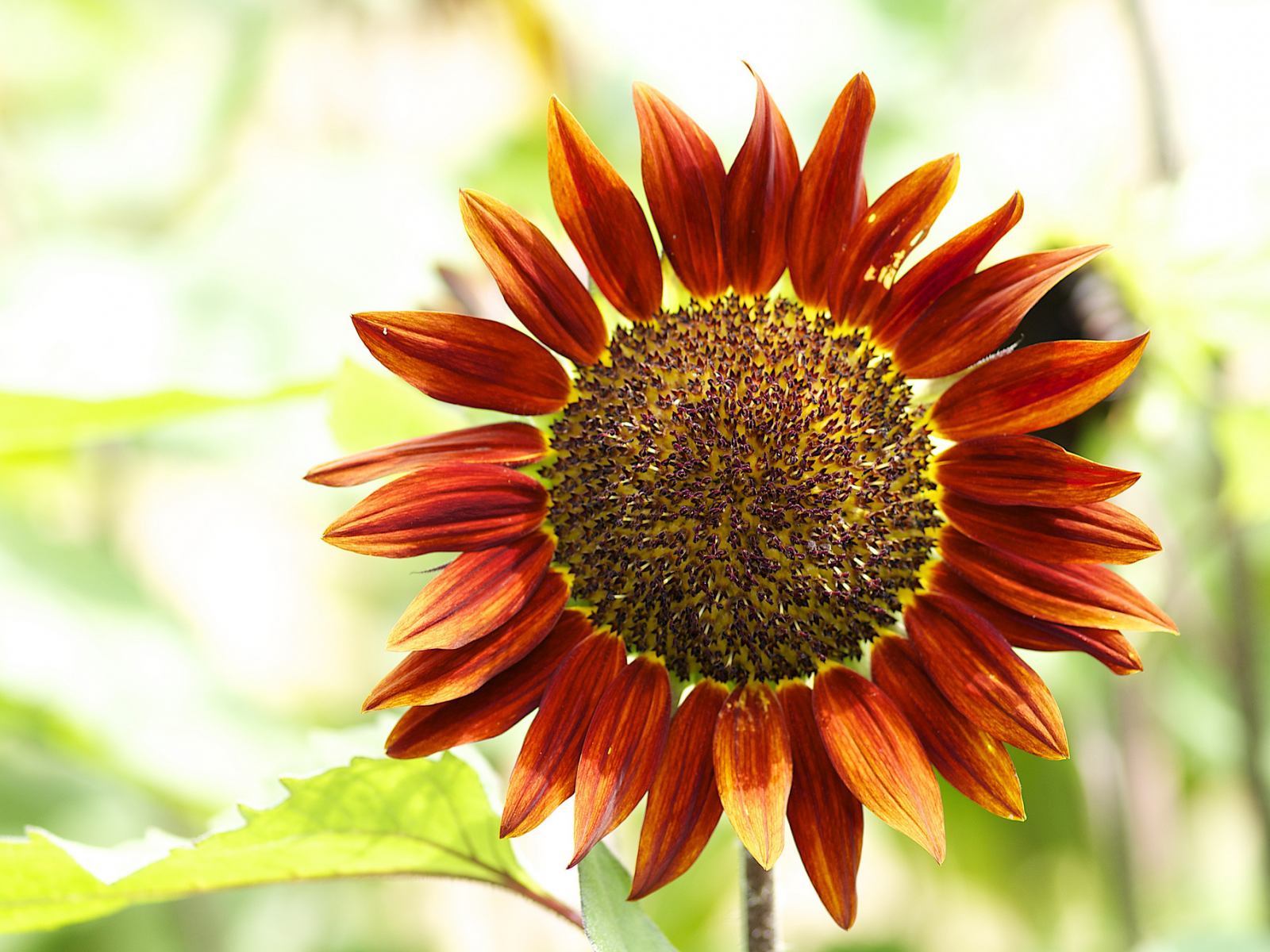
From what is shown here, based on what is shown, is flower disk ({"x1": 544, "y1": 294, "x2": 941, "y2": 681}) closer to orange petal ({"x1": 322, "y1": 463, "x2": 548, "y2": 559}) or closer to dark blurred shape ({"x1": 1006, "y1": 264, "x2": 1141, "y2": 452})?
orange petal ({"x1": 322, "y1": 463, "x2": 548, "y2": 559})

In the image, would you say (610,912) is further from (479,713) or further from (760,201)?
(760,201)

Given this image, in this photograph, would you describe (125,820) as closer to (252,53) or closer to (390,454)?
(252,53)

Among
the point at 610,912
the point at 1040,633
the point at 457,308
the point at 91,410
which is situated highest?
the point at 457,308

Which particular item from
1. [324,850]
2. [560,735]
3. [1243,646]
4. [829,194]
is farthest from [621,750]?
[1243,646]

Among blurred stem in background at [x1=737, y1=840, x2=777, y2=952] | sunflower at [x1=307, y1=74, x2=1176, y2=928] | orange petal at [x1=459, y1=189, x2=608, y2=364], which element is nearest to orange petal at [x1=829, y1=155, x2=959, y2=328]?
sunflower at [x1=307, y1=74, x2=1176, y2=928]

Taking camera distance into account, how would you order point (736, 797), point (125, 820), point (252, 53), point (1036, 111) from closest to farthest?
point (736, 797) < point (1036, 111) < point (252, 53) < point (125, 820)

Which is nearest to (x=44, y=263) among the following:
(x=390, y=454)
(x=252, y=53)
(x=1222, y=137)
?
(x=252, y=53)

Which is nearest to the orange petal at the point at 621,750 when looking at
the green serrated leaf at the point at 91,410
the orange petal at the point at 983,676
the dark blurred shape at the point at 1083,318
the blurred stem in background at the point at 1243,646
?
the orange petal at the point at 983,676
